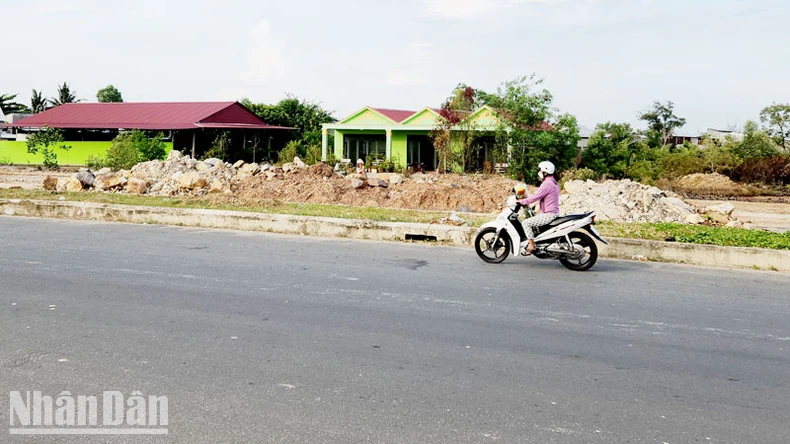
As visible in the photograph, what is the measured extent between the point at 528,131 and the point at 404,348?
28.4 m

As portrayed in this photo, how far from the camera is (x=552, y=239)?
10.8 meters

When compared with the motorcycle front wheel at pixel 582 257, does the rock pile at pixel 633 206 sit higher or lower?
higher

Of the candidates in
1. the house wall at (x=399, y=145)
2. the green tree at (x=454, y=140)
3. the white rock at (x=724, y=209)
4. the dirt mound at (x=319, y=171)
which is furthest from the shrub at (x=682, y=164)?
the dirt mound at (x=319, y=171)

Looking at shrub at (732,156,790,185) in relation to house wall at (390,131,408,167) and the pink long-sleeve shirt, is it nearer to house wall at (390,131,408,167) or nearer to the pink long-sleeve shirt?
house wall at (390,131,408,167)

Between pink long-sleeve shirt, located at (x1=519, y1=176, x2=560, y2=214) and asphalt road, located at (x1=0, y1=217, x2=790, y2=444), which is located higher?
pink long-sleeve shirt, located at (x1=519, y1=176, x2=560, y2=214)

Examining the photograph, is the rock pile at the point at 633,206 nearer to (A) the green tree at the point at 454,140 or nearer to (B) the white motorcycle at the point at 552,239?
(B) the white motorcycle at the point at 552,239

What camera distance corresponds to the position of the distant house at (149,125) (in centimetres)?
4350

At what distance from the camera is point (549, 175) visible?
11039mm

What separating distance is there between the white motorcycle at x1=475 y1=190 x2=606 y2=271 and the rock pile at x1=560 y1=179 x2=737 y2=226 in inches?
289

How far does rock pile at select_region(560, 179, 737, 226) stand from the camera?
17984mm

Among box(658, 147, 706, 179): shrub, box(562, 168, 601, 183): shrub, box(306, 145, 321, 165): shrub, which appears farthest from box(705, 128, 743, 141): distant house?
box(306, 145, 321, 165): shrub

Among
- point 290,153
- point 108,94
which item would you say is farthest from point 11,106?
point 290,153

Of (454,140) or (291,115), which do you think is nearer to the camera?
(454,140)

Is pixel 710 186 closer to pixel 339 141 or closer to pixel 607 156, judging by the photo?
pixel 607 156
